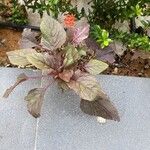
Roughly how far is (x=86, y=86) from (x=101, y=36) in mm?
384

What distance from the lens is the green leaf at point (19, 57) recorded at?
1589mm

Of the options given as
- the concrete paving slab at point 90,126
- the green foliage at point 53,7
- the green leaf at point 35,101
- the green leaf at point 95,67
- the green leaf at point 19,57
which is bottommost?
the concrete paving slab at point 90,126

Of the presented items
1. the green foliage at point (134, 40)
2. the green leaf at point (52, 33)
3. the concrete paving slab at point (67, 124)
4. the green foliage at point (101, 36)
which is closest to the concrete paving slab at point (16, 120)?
the concrete paving slab at point (67, 124)

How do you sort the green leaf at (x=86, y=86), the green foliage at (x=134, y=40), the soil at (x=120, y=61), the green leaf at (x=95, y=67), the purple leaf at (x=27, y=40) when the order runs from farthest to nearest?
the soil at (x=120, y=61) → the green foliage at (x=134, y=40) → the purple leaf at (x=27, y=40) → the green leaf at (x=95, y=67) → the green leaf at (x=86, y=86)

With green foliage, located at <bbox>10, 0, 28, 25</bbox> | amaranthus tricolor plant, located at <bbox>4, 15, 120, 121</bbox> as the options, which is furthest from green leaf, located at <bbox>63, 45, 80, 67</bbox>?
green foliage, located at <bbox>10, 0, 28, 25</bbox>

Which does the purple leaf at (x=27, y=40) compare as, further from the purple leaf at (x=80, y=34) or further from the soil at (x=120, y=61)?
the soil at (x=120, y=61)

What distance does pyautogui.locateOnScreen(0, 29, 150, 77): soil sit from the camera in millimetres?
1992

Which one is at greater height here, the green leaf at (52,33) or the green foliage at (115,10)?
the green leaf at (52,33)

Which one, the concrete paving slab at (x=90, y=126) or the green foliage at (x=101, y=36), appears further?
the green foliage at (x=101, y=36)

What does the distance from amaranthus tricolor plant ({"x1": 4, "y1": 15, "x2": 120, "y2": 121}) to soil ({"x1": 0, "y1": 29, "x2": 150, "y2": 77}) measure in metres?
0.34

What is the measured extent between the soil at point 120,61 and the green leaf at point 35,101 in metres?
0.44

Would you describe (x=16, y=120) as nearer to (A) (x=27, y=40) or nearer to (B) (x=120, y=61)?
(A) (x=27, y=40)

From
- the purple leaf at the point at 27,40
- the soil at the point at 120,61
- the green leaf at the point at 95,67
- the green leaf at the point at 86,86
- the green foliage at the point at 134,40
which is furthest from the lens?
the soil at the point at 120,61

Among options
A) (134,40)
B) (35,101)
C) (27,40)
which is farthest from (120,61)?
(35,101)
